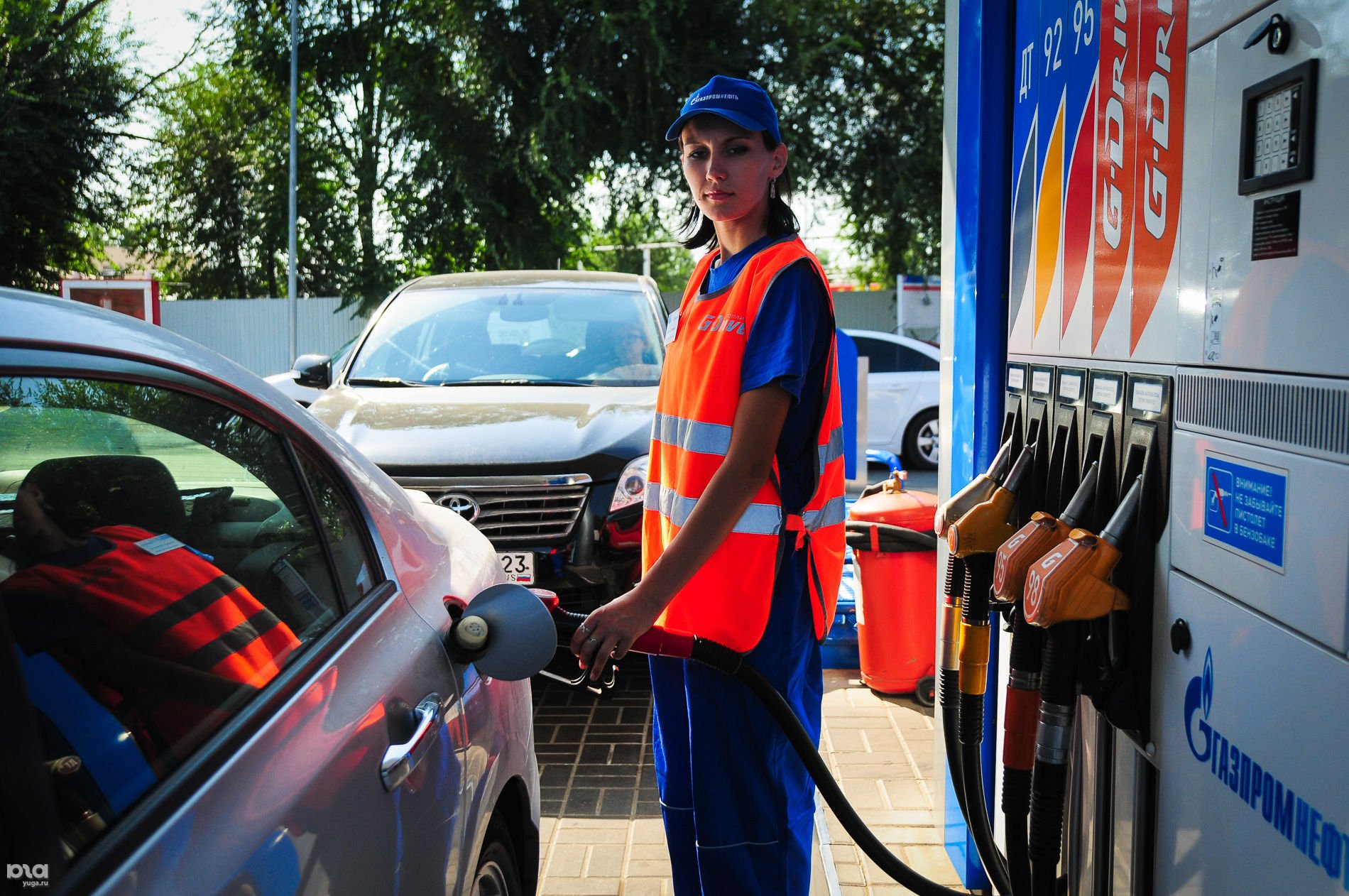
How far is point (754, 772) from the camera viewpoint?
7.80ft

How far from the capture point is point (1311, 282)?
1.48 m

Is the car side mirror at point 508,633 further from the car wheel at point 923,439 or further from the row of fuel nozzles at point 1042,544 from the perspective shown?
the car wheel at point 923,439

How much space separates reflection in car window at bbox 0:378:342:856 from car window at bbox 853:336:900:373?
12.0 metres

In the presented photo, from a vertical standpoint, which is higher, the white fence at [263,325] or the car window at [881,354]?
the white fence at [263,325]

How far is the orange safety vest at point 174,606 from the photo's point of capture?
1331 millimetres

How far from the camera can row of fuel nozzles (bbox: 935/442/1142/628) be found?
197 cm

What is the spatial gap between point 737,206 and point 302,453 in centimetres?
103

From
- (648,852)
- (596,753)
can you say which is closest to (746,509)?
(648,852)

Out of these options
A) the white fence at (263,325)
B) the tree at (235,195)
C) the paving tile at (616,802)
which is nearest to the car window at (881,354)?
the paving tile at (616,802)

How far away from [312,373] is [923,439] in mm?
8631

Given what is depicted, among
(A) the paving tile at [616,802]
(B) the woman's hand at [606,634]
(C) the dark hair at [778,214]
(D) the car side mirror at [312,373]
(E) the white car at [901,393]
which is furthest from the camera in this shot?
(E) the white car at [901,393]

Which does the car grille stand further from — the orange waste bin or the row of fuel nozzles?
the row of fuel nozzles

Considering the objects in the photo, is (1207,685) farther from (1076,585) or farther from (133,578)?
(133,578)

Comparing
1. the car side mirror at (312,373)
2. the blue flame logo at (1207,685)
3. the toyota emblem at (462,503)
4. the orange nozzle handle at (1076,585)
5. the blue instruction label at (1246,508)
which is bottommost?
the toyota emblem at (462,503)
